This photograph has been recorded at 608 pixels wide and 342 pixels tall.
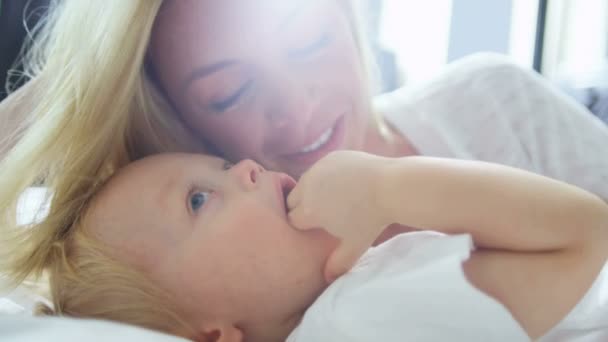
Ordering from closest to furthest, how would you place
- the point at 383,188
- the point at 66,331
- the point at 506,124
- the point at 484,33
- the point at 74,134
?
the point at 66,331 < the point at 383,188 < the point at 74,134 < the point at 506,124 < the point at 484,33

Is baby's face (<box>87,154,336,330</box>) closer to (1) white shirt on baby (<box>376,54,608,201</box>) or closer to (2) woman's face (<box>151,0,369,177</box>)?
(2) woman's face (<box>151,0,369,177</box>)

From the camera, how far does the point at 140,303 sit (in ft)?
2.11

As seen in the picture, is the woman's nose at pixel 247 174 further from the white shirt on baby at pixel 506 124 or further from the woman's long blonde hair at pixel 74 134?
the white shirt on baby at pixel 506 124

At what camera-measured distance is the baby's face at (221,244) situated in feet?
2.10

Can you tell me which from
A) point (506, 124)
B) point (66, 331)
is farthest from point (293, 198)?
point (506, 124)

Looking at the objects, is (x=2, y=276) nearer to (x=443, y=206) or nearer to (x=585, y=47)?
(x=443, y=206)

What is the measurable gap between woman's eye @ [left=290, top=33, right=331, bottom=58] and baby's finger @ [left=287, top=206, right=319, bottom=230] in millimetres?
285

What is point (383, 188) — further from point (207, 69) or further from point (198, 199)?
point (207, 69)

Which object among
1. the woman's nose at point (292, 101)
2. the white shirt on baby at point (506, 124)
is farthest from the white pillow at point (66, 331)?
the white shirt on baby at point (506, 124)

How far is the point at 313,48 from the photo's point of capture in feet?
2.84

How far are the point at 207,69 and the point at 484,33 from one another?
1502mm

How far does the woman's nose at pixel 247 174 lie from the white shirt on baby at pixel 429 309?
0.51ft

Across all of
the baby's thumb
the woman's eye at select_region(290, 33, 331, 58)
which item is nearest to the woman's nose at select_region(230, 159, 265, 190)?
the baby's thumb

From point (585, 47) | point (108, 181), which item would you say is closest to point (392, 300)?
point (108, 181)
